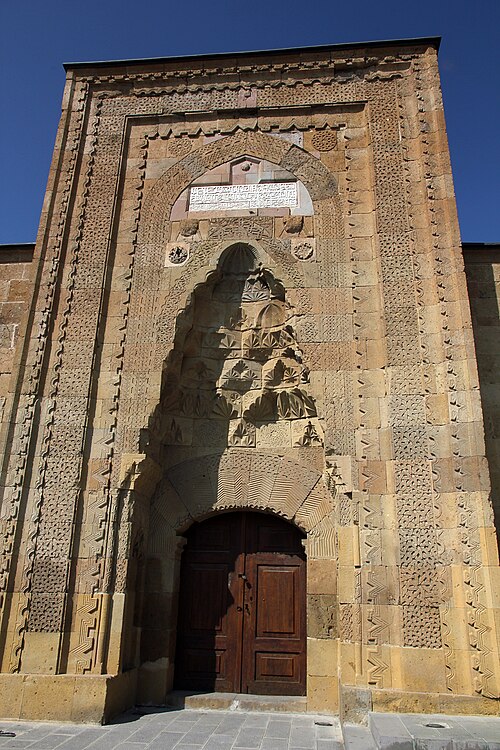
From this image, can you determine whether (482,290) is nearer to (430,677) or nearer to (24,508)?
(430,677)

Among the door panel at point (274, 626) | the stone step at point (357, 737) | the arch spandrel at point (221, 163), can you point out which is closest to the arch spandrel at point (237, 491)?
the door panel at point (274, 626)

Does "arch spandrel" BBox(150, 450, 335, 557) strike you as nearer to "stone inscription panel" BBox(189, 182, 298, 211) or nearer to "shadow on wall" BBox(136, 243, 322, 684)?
"shadow on wall" BBox(136, 243, 322, 684)

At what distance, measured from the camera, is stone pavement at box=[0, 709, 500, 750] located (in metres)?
4.18

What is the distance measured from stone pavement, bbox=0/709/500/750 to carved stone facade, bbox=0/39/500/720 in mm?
230

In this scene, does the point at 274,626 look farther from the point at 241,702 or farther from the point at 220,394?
the point at 220,394

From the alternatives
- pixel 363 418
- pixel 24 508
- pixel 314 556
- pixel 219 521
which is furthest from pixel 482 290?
pixel 24 508

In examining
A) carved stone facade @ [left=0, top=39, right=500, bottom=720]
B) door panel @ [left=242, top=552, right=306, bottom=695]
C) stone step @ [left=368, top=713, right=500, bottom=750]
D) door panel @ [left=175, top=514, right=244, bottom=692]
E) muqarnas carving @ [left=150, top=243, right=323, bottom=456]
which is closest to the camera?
stone step @ [left=368, top=713, right=500, bottom=750]

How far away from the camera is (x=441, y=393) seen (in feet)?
19.2

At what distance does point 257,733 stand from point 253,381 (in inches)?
139

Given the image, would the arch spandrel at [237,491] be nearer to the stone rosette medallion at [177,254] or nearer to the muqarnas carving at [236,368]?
the muqarnas carving at [236,368]

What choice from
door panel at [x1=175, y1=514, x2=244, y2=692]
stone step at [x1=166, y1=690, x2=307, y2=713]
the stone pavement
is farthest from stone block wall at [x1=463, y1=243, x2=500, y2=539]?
door panel at [x1=175, y1=514, x2=244, y2=692]

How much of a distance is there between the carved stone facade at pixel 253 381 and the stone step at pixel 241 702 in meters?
0.19

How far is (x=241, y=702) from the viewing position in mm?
5852

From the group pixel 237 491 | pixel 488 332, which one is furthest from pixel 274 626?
pixel 488 332
